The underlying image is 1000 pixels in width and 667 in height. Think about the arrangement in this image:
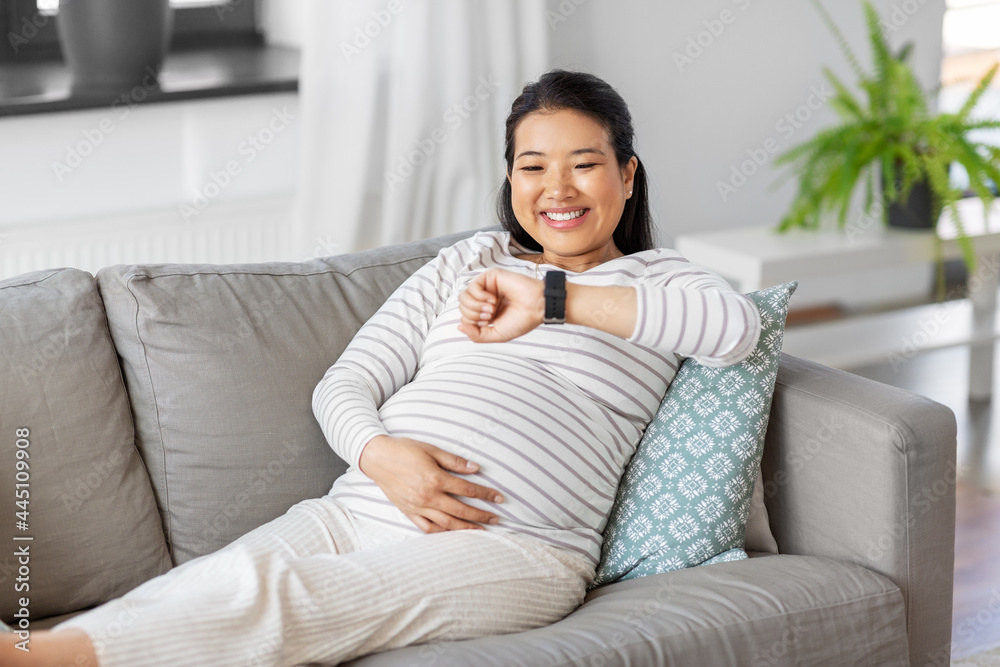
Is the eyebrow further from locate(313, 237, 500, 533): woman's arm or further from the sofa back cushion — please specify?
the sofa back cushion

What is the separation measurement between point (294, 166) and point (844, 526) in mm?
1756

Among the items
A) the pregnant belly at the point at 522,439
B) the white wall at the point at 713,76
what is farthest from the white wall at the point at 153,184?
the pregnant belly at the point at 522,439

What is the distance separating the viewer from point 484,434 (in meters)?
1.44

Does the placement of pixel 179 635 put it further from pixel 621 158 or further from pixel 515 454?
pixel 621 158

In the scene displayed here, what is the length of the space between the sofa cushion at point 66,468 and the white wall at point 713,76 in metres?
1.87

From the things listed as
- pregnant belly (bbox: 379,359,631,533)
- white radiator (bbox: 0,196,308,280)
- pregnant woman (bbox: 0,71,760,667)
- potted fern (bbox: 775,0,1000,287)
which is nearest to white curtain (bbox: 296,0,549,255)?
white radiator (bbox: 0,196,308,280)

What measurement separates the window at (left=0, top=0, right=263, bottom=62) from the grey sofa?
1.25 meters

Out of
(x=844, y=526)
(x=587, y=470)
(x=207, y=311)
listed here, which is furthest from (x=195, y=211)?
(x=844, y=526)

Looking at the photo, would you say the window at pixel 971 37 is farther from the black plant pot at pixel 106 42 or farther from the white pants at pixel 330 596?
the white pants at pixel 330 596

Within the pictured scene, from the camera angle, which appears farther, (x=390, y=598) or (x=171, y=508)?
(x=171, y=508)

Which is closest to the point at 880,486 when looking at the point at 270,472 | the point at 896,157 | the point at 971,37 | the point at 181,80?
the point at 270,472

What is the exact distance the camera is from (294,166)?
2.75m

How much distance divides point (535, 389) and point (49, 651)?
0.68 m

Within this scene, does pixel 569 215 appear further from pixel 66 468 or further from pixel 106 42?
pixel 106 42
